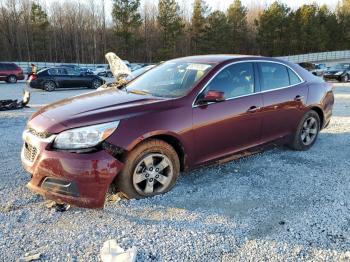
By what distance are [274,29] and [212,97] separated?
2440 inches

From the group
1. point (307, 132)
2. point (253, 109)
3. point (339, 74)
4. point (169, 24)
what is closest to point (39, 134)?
point (253, 109)

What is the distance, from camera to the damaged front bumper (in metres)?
3.63

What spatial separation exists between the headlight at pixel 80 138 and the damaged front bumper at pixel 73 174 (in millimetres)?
82

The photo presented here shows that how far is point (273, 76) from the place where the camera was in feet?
18.2

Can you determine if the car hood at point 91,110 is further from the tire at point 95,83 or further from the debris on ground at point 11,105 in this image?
the tire at point 95,83

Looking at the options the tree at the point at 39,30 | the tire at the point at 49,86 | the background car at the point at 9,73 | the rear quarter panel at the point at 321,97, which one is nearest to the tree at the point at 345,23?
the tree at the point at 39,30

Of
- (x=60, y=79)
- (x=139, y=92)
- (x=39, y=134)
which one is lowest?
(x=60, y=79)

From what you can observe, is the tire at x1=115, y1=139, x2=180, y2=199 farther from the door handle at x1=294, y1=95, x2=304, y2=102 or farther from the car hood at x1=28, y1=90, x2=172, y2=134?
the door handle at x1=294, y1=95, x2=304, y2=102

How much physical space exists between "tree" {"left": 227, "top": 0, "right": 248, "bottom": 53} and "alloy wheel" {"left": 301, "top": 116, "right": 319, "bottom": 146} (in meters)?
57.0

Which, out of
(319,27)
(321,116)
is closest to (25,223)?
(321,116)

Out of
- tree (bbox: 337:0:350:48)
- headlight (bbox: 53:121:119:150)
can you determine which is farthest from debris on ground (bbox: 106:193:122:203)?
tree (bbox: 337:0:350:48)

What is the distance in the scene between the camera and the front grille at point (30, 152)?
12.8ft

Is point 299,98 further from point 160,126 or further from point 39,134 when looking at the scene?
point 39,134

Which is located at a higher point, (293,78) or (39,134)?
(293,78)
